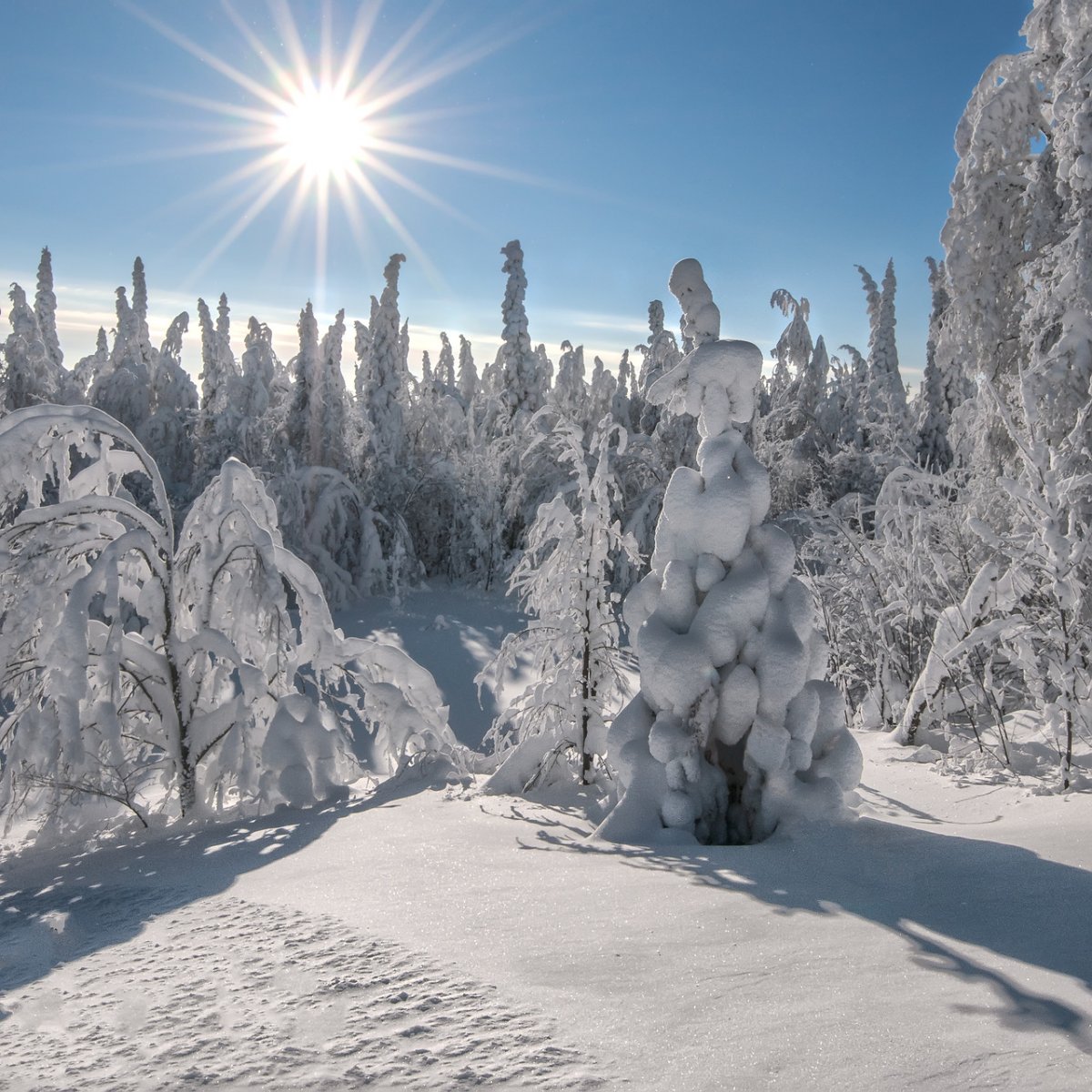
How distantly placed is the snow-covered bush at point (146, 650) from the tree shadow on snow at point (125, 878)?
444mm

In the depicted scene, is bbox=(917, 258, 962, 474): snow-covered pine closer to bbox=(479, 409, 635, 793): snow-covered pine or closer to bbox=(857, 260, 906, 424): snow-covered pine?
bbox=(857, 260, 906, 424): snow-covered pine

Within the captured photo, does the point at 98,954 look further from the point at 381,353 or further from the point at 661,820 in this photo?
the point at 381,353

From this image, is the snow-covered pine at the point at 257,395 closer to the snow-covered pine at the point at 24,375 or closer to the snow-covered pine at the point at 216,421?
the snow-covered pine at the point at 216,421

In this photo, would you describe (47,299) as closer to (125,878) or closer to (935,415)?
(935,415)

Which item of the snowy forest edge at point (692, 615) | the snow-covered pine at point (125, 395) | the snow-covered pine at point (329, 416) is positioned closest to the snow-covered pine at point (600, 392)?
the snow-covered pine at point (329, 416)

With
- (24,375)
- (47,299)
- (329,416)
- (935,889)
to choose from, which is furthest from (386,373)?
(47,299)

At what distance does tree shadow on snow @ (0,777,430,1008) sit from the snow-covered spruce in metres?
2.15

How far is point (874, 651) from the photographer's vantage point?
1127 cm

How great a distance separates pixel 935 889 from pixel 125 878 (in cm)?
438

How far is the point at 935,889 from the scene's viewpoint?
11.9 ft

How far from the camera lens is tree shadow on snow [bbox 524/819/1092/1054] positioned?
2.69 meters

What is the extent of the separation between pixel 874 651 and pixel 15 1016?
405 inches

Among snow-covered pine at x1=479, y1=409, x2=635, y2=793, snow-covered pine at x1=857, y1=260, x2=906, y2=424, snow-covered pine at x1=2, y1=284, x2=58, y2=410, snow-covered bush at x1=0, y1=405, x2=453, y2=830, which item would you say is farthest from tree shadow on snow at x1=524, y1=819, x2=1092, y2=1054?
snow-covered pine at x1=857, y1=260, x2=906, y2=424

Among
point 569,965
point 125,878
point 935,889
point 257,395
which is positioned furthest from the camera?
point 257,395
